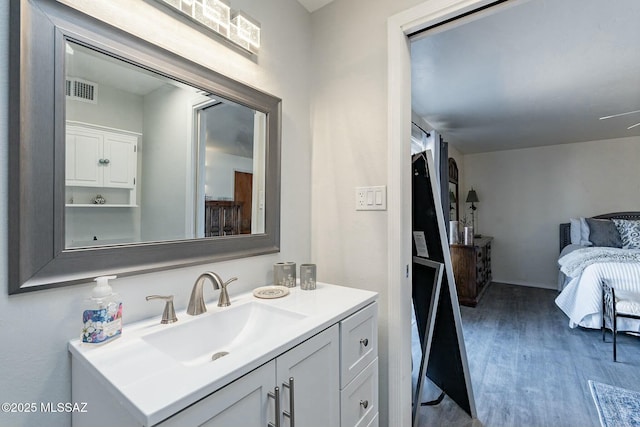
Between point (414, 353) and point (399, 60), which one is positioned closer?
point (399, 60)

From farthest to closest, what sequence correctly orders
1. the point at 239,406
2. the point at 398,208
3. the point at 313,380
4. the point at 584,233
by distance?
the point at 584,233 < the point at 398,208 < the point at 313,380 < the point at 239,406

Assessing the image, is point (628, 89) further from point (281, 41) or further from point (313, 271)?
point (313, 271)

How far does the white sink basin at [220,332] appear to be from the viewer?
90 cm

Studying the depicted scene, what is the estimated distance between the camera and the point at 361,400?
1.14 m

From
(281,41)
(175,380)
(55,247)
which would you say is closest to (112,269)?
(55,247)

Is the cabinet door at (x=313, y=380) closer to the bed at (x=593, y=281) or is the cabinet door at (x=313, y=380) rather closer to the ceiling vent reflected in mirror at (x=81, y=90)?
the ceiling vent reflected in mirror at (x=81, y=90)

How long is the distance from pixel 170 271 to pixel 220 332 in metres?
0.29

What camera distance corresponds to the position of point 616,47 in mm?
2070

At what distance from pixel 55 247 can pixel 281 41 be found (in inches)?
53.8

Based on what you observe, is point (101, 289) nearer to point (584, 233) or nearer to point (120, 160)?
point (120, 160)

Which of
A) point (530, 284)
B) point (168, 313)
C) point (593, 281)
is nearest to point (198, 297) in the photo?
point (168, 313)

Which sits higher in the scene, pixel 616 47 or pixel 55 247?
pixel 616 47

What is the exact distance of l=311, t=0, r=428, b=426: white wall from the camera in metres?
1.45

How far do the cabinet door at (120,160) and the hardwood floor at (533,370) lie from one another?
206 centimetres
